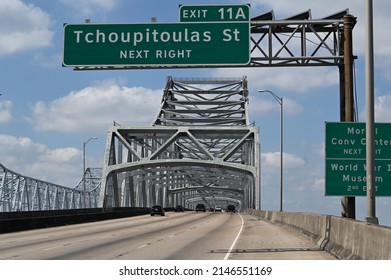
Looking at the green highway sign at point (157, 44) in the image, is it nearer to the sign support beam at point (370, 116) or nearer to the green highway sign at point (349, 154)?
the green highway sign at point (349, 154)

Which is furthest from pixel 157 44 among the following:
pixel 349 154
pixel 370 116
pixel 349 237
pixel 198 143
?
pixel 198 143

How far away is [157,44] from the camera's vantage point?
22922 mm

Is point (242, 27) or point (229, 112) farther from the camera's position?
point (229, 112)

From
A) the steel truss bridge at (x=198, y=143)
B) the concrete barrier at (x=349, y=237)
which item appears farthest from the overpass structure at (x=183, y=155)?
the concrete barrier at (x=349, y=237)

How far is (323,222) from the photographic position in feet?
76.3

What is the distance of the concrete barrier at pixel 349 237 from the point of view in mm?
12484

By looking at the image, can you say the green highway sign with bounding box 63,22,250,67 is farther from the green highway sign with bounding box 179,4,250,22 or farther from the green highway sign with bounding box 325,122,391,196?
the green highway sign with bounding box 325,122,391,196

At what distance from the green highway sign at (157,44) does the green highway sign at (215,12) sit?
586 millimetres

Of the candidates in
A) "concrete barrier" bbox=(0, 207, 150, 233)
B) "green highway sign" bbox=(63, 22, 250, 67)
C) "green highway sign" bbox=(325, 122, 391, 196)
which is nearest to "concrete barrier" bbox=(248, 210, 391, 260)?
"green highway sign" bbox=(325, 122, 391, 196)
